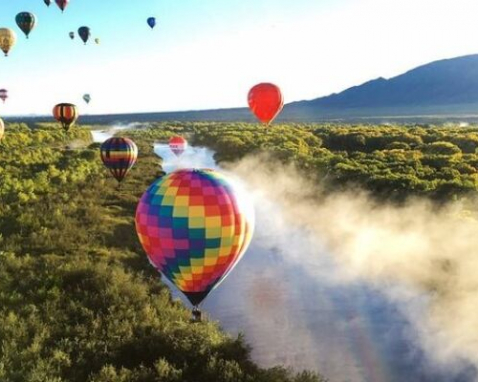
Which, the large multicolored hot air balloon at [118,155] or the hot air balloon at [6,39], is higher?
the hot air balloon at [6,39]

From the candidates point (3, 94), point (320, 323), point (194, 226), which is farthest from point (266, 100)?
point (3, 94)

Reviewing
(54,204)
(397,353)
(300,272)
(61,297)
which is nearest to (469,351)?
(397,353)

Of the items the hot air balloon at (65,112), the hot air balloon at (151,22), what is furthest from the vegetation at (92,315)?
the hot air balloon at (151,22)

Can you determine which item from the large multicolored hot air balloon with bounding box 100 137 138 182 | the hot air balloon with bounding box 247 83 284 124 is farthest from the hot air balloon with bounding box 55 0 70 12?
the hot air balloon with bounding box 247 83 284 124

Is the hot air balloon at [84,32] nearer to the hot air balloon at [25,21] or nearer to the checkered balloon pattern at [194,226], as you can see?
the hot air balloon at [25,21]

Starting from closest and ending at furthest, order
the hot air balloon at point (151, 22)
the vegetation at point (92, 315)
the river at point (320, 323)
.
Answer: the vegetation at point (92, 315)
the river at point (320, 323)
the hot air balloon at point (151, 22)
